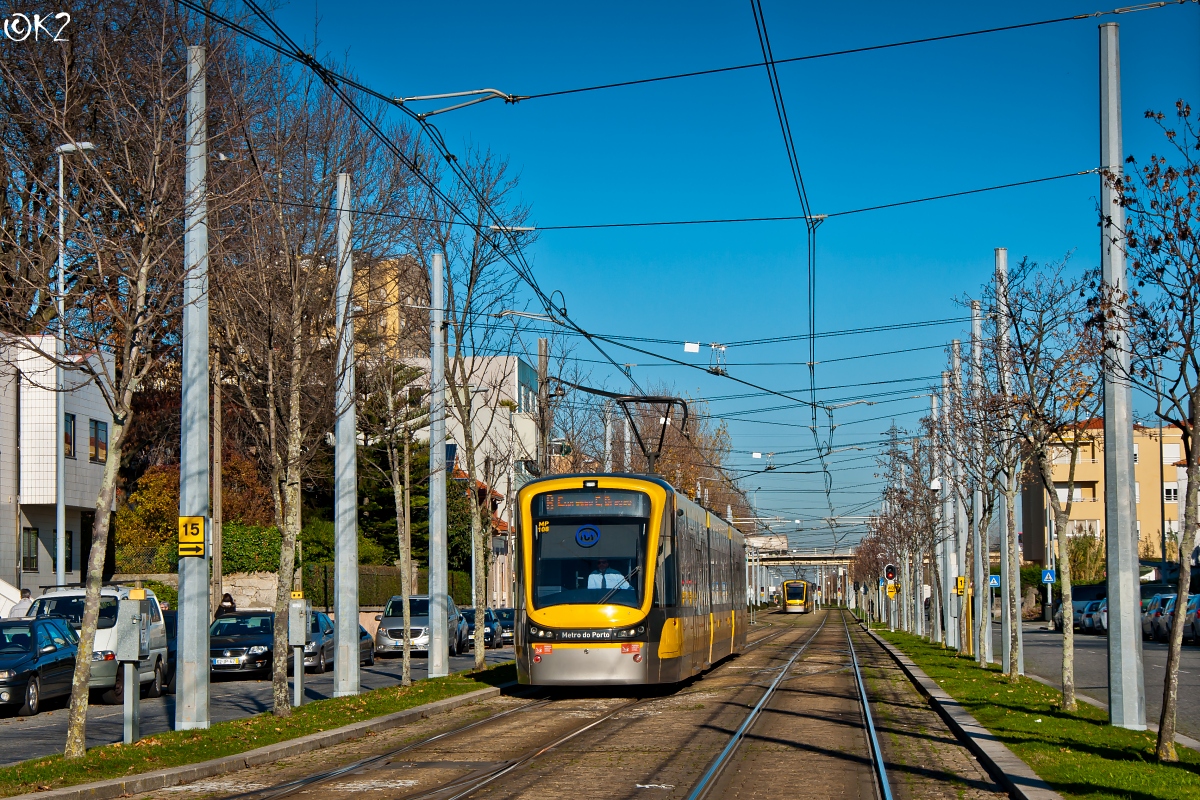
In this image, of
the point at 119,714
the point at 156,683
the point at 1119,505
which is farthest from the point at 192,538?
the point at 156,683

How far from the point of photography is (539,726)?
682 inches

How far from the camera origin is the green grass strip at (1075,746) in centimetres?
1050

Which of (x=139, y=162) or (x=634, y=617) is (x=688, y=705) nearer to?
(x=634, y=617)

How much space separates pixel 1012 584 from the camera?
78.5 feet

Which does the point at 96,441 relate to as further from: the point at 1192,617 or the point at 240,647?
the point at 1192,617

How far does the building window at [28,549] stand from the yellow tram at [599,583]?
26218mm

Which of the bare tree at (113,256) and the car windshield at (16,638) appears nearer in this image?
the bare tree at (113,256)

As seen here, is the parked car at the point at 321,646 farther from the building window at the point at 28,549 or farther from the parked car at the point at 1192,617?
the parked car at the point at 1192,617

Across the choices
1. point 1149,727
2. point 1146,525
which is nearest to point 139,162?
point 1149,727

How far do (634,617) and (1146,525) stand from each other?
82972 millimetres

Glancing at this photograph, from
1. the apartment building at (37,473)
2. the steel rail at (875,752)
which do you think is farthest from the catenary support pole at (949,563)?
the apartment building at (37,473)

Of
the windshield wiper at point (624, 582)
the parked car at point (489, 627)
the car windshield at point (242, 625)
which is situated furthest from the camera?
the parked car at point (489, 627)

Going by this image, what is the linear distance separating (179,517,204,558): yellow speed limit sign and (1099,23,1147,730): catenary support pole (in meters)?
9.99

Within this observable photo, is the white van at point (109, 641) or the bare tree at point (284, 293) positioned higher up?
the bare tree at point (284, 293)
